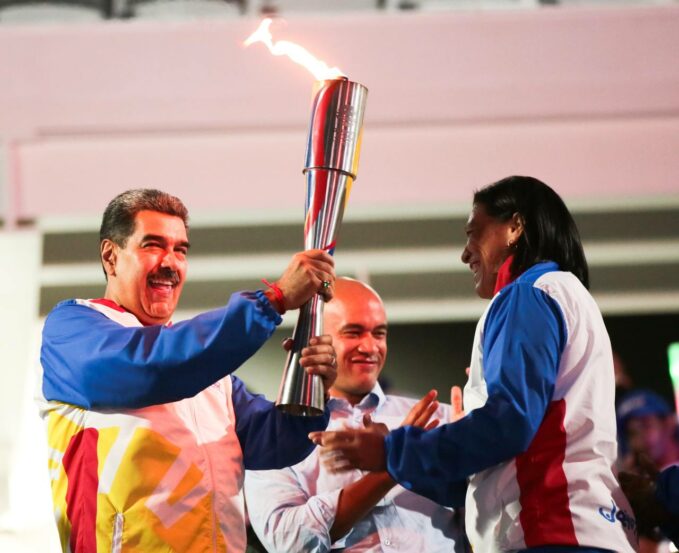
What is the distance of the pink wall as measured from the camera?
445cm

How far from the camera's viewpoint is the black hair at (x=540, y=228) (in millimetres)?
2043

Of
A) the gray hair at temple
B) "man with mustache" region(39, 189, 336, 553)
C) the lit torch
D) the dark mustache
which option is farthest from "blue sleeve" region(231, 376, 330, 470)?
the gray hair at temple

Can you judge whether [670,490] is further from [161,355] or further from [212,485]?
[161,355]

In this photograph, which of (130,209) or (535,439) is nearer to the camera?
(535,439)

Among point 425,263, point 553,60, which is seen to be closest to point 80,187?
point 425,263

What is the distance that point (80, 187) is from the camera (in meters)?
4.42

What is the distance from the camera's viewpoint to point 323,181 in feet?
6.77

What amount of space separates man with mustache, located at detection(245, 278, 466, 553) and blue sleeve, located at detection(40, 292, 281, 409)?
1.76 feet

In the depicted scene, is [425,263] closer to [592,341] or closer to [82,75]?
[82,75]

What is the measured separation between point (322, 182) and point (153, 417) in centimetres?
61

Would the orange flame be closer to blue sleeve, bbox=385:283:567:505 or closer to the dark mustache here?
the dark mustache

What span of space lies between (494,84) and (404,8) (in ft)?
2.16

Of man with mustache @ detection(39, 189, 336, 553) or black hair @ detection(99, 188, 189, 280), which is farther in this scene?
black hair @ detection(99, 188, 189, 280)

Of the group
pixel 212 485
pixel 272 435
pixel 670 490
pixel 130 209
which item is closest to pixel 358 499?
pixel 272 435
